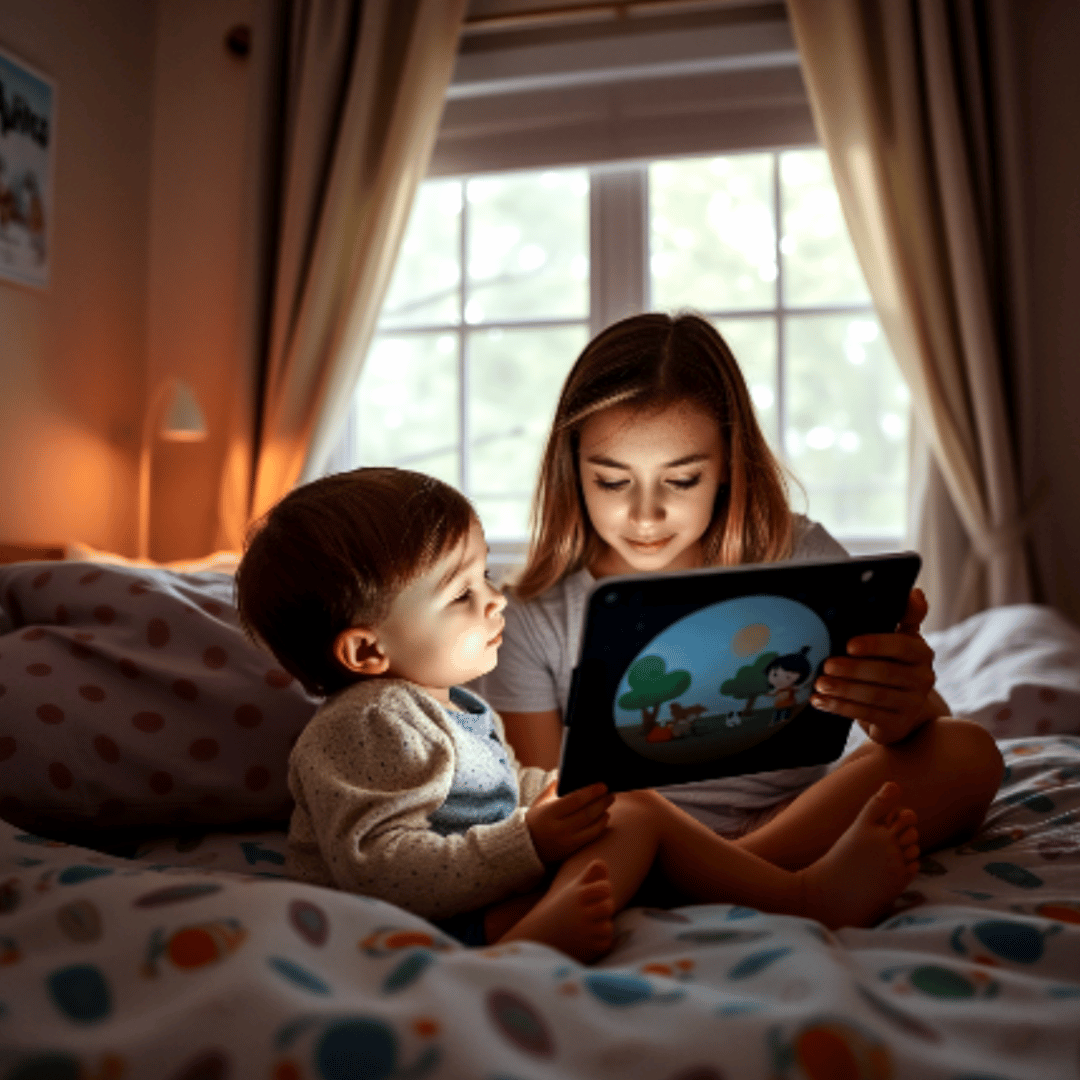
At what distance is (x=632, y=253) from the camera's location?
8.83 ft

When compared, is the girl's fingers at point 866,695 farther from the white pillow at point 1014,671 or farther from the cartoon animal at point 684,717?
the white pillow at point 1014,671

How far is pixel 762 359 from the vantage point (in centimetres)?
265

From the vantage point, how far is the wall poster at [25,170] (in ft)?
7.66

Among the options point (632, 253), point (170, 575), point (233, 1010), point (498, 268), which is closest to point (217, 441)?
point (498, 268)

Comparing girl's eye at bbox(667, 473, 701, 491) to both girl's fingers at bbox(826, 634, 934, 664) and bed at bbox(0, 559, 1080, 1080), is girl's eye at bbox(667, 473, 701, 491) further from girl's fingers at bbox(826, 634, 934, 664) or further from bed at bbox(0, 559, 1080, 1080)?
bed at bbox(0, 559, 1080, 1080)

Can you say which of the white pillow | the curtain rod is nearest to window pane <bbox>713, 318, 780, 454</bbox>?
the curtain rod

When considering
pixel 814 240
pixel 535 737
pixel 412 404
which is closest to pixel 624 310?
pixel 814 240

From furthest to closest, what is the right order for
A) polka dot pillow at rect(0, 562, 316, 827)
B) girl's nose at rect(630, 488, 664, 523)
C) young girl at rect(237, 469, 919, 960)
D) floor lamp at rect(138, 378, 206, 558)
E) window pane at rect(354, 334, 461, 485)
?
1. window pane at rect(354, 334, 461, 485)
2. floor lamp at rect(138, 378, 206, 558)
3. girl's nose at rect(630, 488, 664, 523)
4. polka dot pillow at rect(0, 562, 316, 827)
5. young girl at rect(237, 469, 919, 960)

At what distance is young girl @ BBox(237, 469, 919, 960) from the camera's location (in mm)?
837

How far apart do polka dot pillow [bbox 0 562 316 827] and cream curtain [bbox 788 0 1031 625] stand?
170cm

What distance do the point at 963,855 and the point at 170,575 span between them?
1.01 metres

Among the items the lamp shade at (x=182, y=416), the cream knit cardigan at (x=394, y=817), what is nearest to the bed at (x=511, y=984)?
the cream knit cardigan at (x=394, y=817)

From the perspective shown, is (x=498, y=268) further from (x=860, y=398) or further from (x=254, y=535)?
(x=254, y=535)

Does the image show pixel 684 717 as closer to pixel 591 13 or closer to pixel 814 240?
pixel 814 240
